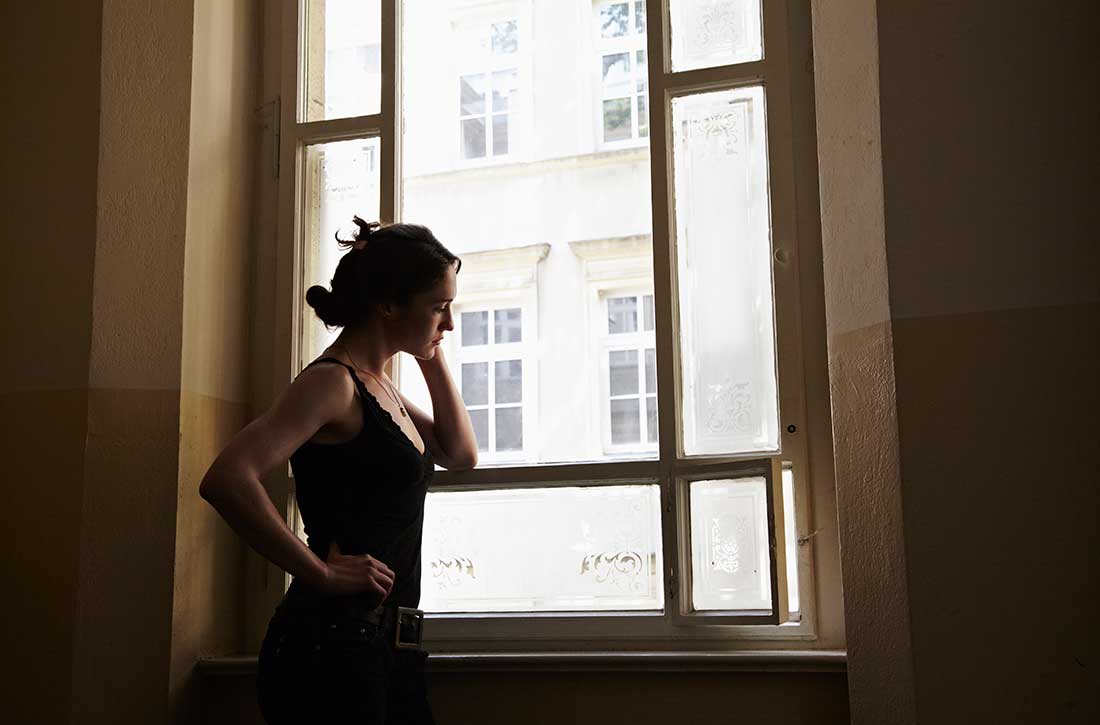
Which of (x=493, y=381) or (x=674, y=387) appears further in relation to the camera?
(x=493, y=381)

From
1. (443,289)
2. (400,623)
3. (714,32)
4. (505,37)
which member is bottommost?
(400,623)

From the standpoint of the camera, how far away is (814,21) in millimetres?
2498

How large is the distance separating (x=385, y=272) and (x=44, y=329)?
2.97ft

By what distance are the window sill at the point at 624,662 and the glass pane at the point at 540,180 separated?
1143mm

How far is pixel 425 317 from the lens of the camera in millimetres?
2359

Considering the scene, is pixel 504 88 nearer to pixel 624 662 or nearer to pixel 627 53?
pixel 627 53

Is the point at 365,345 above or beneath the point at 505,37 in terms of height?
beneath

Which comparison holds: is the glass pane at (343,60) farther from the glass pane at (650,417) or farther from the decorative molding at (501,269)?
the glass pane at (650,417)

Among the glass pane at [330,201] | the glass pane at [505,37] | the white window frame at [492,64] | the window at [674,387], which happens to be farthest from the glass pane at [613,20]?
the glass pane at [330,201]

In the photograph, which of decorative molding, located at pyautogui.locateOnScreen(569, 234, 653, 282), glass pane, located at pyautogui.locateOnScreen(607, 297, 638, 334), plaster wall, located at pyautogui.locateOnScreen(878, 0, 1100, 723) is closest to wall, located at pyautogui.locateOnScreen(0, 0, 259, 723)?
glass pane, located at pyautogui.locateOnScreen(607, 297, 638, 334)

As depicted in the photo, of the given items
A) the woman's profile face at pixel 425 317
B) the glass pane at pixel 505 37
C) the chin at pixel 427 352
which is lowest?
the chin at pixel 427 352

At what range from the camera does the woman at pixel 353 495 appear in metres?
2.08

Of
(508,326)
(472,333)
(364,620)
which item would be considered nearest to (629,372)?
(472,333)

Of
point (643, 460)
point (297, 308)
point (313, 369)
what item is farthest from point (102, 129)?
point (643, 460)
